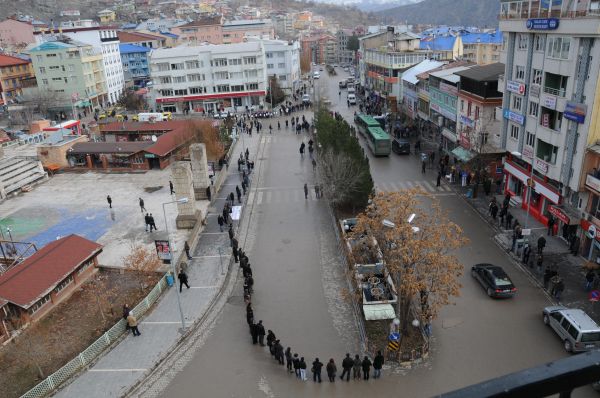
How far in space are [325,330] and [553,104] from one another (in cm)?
1789

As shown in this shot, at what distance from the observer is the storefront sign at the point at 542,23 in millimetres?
25078

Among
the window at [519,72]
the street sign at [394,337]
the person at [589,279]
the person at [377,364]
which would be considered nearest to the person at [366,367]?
the person at [377,364]

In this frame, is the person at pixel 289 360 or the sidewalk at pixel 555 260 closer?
the person at pixel 289 360

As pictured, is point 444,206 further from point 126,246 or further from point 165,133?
point 165,133

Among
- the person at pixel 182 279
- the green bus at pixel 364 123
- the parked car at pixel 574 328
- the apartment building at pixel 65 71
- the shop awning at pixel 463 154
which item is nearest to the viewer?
the parked car at pixel 574 328

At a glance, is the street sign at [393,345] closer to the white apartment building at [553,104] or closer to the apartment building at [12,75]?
the white apartment building at [553,104]

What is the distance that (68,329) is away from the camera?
2081 cm

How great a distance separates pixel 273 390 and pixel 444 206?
20.1m

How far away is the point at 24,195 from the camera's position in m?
40.4

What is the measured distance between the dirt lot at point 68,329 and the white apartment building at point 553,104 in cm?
2249

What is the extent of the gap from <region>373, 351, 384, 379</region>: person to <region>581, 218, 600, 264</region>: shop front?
44.6 ft

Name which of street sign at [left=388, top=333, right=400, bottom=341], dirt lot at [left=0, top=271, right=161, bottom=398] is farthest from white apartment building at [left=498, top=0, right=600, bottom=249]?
dirt lot at [left=0, top=271, right=161, bottom=398]

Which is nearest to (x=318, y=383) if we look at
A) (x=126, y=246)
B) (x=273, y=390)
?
(x=273, y=390)

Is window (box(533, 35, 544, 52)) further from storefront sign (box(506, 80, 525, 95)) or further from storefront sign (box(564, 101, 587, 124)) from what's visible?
storefront sign (box(564, 101, 587, 124))
